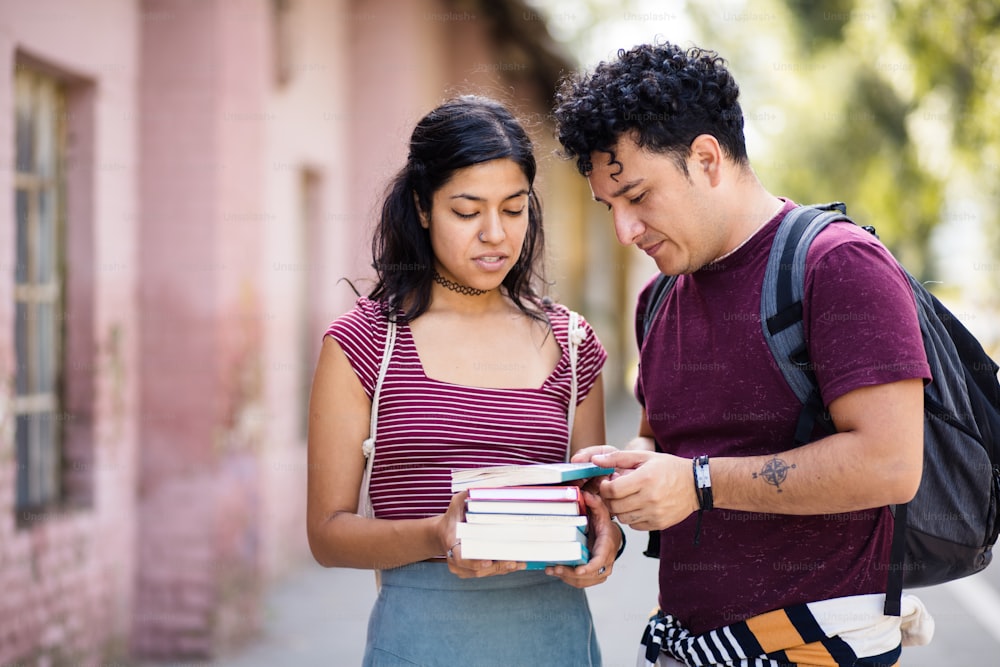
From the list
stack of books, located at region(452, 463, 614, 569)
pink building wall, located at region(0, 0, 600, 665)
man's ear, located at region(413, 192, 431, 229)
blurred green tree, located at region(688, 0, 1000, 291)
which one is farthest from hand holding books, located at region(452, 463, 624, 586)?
blurred green tree, located at region(688, 0, 1000, 291)

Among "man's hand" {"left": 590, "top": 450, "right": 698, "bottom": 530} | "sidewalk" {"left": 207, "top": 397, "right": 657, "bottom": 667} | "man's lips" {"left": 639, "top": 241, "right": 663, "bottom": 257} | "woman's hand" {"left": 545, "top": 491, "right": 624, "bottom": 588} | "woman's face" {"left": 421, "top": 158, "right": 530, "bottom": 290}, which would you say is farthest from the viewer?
"sidewalk" {"left": 207, "top": 397, "right": 657, "bottom": 667}

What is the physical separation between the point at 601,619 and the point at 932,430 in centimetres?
490

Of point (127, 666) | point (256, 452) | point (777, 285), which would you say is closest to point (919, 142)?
point (256, 452)

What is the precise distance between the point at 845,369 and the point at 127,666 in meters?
4.52

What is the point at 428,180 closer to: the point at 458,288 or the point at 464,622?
the point at 458,288

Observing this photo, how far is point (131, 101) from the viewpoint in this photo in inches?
222

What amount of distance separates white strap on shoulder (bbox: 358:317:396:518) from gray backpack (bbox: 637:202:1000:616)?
2.95 ft

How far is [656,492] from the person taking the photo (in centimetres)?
229

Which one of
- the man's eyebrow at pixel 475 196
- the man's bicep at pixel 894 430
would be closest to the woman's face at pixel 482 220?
the man's eyebrow at pixel 475 196

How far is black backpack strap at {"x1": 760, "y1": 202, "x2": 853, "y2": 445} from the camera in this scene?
2307mm

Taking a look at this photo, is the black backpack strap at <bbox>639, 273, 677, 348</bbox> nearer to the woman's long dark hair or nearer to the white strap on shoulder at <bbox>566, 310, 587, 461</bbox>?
the white strap on shoulder at <bbox>566, 310, 587, 461</bbox>

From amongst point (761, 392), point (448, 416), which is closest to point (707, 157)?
point (761, 392)

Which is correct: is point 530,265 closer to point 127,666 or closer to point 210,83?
point 210,83

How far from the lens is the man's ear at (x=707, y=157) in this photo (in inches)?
98.3
